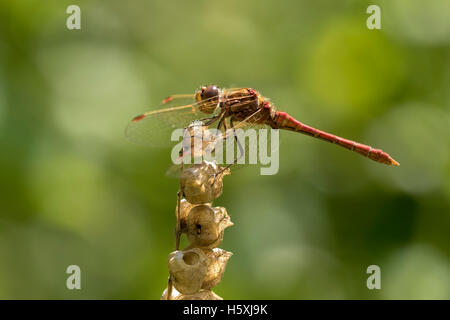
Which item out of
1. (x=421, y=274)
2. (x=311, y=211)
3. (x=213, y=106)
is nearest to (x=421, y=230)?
(x=421, y=274)

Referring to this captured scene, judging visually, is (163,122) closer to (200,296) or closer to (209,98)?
(209,98)

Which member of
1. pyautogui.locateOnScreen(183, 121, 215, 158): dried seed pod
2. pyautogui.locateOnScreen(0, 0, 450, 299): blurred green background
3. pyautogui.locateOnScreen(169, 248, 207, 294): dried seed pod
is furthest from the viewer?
pyautogui.locateOnScreen(0, 0, 450, 299): blurred green background

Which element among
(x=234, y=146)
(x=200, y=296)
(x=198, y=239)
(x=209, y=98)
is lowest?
(x=200, y=296)

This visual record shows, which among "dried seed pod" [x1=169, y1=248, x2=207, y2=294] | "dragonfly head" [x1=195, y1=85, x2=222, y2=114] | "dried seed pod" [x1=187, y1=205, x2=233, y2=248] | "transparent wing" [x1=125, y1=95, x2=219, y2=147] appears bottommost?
"dried seed pod" [x1=169, y1=248, x2=207, y2=294]

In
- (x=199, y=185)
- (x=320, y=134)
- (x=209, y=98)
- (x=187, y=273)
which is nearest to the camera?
(x=187, y=273)

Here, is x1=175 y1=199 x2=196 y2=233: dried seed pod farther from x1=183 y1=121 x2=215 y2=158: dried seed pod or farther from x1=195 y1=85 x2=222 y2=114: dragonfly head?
x1=195 y1=85 x2=222 y2=114: dragonfly head

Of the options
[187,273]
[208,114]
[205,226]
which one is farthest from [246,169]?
[187,273]

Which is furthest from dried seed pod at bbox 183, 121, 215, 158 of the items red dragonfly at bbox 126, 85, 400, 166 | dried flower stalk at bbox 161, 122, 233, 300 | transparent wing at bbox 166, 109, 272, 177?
red dragonfly at bbox 126, 85, 400, 166

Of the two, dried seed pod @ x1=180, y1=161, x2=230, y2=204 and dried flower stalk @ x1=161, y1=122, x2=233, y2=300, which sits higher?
dried seed pod @ x1=180, y1=161, x2=230, y2=204
